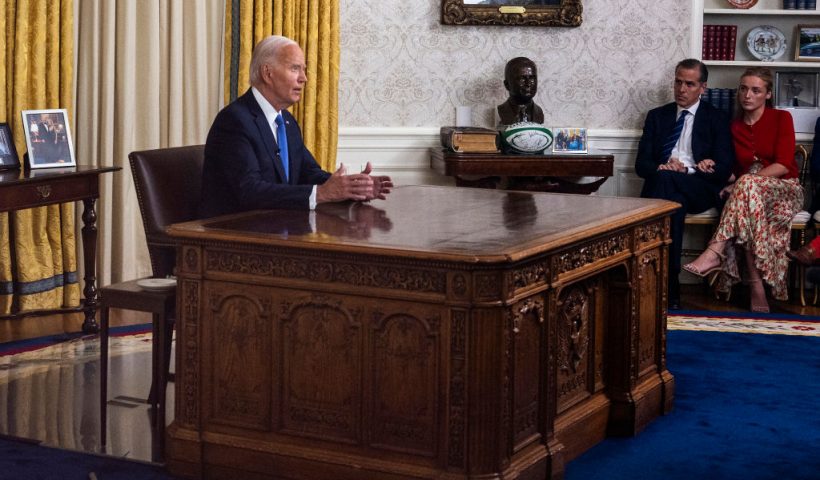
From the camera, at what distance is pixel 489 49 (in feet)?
23.4

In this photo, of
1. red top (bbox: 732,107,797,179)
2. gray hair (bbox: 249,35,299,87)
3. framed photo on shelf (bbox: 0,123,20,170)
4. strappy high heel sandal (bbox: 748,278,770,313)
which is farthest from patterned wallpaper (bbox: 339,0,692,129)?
gray hair (bbox: 249,35,299,87)

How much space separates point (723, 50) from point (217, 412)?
4.66 m

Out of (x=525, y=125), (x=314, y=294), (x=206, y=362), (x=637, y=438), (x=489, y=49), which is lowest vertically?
(x=637, y=438)

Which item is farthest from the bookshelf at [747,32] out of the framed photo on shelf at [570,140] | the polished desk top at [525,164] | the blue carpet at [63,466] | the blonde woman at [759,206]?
the blue carpet at [63,466]

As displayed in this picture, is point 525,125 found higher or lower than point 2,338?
higher

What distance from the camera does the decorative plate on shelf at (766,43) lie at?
7.30m

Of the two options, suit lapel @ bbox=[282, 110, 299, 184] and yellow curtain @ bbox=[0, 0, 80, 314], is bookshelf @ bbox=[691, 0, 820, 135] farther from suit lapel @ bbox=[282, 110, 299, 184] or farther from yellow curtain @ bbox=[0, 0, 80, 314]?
yellow curtain @ bbox=[0, 0, 80, 314]

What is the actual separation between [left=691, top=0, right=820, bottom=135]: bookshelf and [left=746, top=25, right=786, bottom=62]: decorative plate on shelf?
0.03m

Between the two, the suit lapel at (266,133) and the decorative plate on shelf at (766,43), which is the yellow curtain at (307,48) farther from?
the decorative plate on shelf at (766,43)

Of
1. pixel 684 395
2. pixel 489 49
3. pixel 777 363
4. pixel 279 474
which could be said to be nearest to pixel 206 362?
pixel 279 474

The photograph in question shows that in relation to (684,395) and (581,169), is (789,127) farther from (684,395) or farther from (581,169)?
(684,395)

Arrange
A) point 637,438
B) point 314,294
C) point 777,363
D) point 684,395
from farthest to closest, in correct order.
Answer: point 777,363 → point 684,395 → point 637,438 → point 314,294

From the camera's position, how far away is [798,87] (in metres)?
7.32

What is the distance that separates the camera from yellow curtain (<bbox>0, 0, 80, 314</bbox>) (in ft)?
19.0
